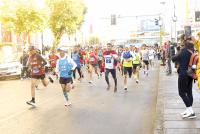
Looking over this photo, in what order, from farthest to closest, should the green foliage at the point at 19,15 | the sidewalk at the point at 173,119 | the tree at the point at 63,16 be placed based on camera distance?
the tree at the point at 63,16
the green foliage at the point at 19,15
the sidewalk at the point at 173,119

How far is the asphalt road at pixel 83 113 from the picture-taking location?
383 inches

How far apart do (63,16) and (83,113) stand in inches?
1737

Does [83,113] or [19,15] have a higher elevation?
[19,15]

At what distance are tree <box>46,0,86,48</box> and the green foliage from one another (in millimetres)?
11753

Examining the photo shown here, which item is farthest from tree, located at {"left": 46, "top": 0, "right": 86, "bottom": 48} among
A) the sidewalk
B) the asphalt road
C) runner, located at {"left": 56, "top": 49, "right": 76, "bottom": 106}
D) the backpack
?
the backpack

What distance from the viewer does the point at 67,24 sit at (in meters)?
56.5

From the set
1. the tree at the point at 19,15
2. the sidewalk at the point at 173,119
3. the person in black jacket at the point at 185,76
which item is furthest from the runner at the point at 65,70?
the tree at the point at 19,15

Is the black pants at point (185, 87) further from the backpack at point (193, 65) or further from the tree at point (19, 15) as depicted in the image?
the tree at point (19, 15)

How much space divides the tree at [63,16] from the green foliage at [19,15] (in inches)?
463

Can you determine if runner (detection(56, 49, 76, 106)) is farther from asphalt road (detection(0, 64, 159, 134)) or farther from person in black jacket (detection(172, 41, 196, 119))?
person in black jacket (detection(172, 41, 196, 119))

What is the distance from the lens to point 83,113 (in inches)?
470

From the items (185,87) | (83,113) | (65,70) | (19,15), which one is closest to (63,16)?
(19,15)

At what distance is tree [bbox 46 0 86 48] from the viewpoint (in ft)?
180

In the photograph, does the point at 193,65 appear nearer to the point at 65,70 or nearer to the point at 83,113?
the point at 83,113
